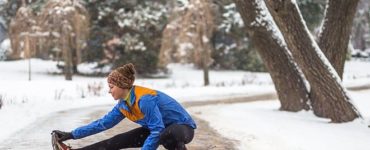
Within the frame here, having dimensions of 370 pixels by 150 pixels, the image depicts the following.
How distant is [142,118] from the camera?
5109mm

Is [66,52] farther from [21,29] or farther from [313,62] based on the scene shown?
[313,62]

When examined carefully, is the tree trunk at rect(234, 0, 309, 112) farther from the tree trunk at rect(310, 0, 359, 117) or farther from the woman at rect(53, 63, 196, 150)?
the woman at rect(53, 63, 196, 150)

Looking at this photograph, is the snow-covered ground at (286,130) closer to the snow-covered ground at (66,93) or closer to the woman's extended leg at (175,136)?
the snow-covered ground at (66,93)

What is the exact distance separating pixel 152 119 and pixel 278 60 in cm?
1007

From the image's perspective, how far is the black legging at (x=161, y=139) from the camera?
5.08 meters

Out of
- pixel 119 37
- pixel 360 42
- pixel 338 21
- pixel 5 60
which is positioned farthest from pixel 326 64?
pixel 360 42

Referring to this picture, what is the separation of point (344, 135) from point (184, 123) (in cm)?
591

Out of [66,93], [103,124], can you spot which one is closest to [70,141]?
[103,124]

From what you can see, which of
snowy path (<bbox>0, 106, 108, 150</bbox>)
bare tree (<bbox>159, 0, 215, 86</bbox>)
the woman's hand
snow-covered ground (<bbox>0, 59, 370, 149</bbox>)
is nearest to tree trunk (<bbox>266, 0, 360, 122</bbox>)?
snow-covered ground (<bbox>0, 59, 370, 149</bbox>)

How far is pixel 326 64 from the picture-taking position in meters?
12.1

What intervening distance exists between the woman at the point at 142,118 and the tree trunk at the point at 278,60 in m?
8.69

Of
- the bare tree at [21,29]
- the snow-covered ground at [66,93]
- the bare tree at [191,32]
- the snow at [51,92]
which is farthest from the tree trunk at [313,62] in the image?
the bare tree at [21,29]

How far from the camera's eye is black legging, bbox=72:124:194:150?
16.7 feet

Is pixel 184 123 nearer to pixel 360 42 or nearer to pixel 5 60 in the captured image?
pixel 5 60
